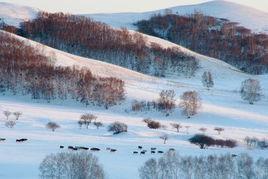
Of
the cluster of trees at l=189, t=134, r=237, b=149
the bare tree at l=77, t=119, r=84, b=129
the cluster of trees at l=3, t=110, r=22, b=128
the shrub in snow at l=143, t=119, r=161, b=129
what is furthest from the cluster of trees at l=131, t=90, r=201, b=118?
the cluster of trees at l=189, t=134, r=237, b=149

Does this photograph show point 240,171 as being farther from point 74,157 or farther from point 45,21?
A: point 45,21

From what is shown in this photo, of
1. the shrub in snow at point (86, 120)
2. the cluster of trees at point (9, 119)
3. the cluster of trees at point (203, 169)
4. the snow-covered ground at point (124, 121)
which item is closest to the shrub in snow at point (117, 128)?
the snow-covered ground at point (124, 121)

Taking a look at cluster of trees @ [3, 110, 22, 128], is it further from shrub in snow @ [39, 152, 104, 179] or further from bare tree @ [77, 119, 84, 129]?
shrub in snow @ [39, 152, 104, 179]

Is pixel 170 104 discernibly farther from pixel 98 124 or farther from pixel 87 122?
pixel 98 124

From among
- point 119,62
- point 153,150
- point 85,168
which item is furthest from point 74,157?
point 119,62

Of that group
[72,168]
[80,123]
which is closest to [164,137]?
[80,123]

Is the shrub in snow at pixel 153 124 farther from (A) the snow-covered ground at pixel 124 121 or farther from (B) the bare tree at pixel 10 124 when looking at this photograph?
(B) the bare tree at pixel 10 124

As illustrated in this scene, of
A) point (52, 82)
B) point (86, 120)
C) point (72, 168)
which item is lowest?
point (72, 168)

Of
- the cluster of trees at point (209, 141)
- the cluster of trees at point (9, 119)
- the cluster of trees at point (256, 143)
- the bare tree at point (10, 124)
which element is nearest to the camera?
the cluster of trees at point (256, 143)
